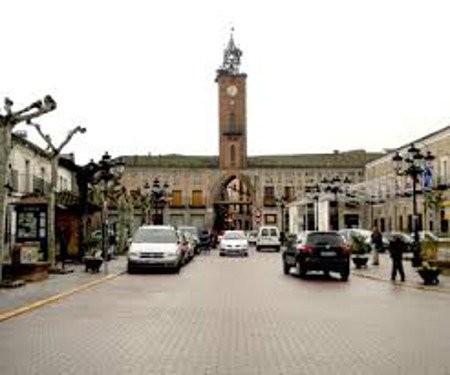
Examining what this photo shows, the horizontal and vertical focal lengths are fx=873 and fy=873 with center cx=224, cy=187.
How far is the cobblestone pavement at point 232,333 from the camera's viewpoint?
10.0 meters

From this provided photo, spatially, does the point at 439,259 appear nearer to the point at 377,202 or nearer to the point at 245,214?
the point at 377,202

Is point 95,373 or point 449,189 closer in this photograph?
point 95,373

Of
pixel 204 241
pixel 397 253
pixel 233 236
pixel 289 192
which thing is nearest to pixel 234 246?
pixel 233 236

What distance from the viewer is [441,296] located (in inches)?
834

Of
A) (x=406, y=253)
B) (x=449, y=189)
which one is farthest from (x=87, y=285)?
(x=449, y=189)

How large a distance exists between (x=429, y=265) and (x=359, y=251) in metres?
10.5

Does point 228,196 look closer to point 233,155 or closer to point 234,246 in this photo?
point 233,155

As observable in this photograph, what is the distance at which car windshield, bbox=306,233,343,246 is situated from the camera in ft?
94.2

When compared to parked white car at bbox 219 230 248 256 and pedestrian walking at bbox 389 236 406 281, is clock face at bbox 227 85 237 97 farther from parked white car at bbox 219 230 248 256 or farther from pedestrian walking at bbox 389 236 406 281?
pedestrian walking at bbox 389 236 406 281

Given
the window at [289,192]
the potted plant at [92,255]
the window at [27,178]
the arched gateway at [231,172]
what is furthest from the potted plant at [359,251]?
the window at [289,192]

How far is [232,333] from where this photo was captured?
1303 centimetres

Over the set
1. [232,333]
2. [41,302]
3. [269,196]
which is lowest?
[232,333]

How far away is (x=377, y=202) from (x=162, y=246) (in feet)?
187

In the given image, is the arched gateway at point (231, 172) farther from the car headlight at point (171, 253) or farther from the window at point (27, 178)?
the car headlight at point (171, 253)
